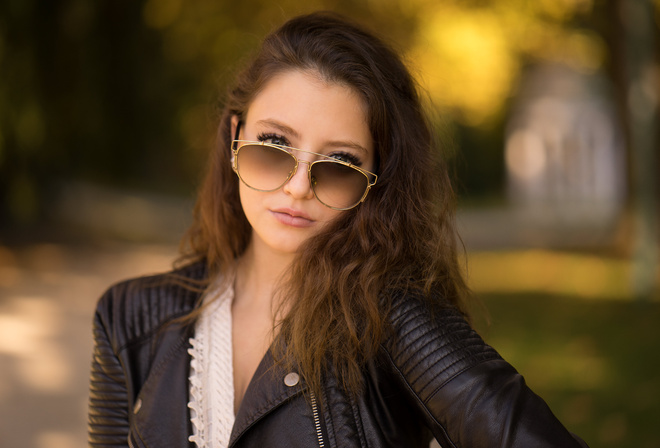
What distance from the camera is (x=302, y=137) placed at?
1818mm

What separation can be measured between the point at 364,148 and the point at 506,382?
76cm

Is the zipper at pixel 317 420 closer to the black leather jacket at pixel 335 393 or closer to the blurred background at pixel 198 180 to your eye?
the black leather jacket at pixel 335 393

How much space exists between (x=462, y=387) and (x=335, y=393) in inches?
13.5

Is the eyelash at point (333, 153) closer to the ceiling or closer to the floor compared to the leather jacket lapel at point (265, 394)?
closer to the ceiling

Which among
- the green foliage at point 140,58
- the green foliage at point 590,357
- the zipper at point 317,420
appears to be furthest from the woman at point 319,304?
the green foliage at point 140,58

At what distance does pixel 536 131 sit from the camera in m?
22.3

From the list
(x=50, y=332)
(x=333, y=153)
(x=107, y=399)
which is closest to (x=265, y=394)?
(x=107, y=399)

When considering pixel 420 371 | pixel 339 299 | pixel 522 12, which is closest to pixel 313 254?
pixel 339 299

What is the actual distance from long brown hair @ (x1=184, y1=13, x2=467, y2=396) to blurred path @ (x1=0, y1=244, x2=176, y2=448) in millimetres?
2138

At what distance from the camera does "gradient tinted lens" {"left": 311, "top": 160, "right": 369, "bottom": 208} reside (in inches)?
71.9

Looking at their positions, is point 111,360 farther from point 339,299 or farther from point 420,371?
point 420,371

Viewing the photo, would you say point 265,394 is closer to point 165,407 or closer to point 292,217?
point 165,407

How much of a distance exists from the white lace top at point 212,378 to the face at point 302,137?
12.3 inches

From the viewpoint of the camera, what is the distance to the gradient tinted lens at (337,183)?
1.83 metres
